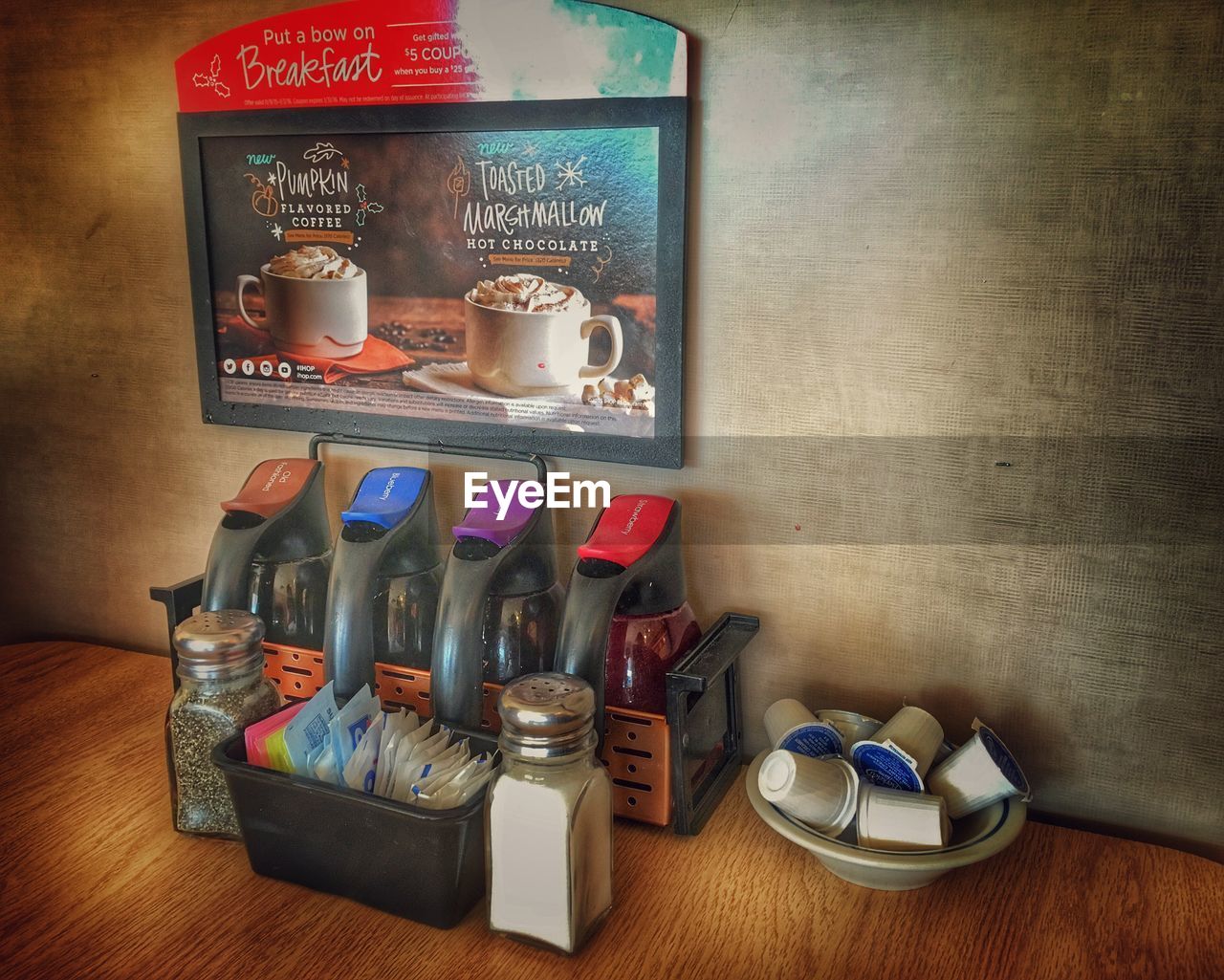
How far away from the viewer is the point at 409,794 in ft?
3.05

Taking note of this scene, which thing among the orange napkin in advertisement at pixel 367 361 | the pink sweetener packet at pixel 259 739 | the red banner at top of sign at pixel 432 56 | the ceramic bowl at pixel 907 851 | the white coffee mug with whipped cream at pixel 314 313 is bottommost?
the ceramic bowl at pixel 907 851

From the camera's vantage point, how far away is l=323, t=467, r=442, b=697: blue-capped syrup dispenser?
43.1 inches

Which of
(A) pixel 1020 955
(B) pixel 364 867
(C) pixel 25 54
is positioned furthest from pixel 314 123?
(A) pixel 1020 955

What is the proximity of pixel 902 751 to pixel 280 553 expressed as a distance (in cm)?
75

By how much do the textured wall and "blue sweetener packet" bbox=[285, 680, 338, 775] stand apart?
399 mm

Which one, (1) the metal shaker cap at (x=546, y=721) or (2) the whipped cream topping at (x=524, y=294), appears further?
(2) the whipped cream topping at (x=524, y=294)

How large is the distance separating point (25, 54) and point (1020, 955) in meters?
1.67

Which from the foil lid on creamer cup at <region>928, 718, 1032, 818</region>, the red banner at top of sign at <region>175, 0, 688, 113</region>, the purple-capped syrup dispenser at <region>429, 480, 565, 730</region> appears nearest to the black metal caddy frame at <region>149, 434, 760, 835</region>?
the purple-capped syrup dispenser at <region>429, 480, 565, 730</region>

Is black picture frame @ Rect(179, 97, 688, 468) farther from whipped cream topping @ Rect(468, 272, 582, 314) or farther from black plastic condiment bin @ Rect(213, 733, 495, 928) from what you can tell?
black plastic condiment bin @ Rect(213, 733, 495, 928)

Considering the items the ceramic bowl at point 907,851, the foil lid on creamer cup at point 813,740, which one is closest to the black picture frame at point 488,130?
the foil lid on creamer cup at point 813,740

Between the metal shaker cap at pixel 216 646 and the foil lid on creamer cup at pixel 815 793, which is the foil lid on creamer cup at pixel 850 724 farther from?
the metal shaker cap at pixel 216 646

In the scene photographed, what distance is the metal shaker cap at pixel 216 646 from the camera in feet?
3.27

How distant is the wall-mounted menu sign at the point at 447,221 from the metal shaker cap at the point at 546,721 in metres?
0.40

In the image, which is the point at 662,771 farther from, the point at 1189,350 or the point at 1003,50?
the point at 1003,50
